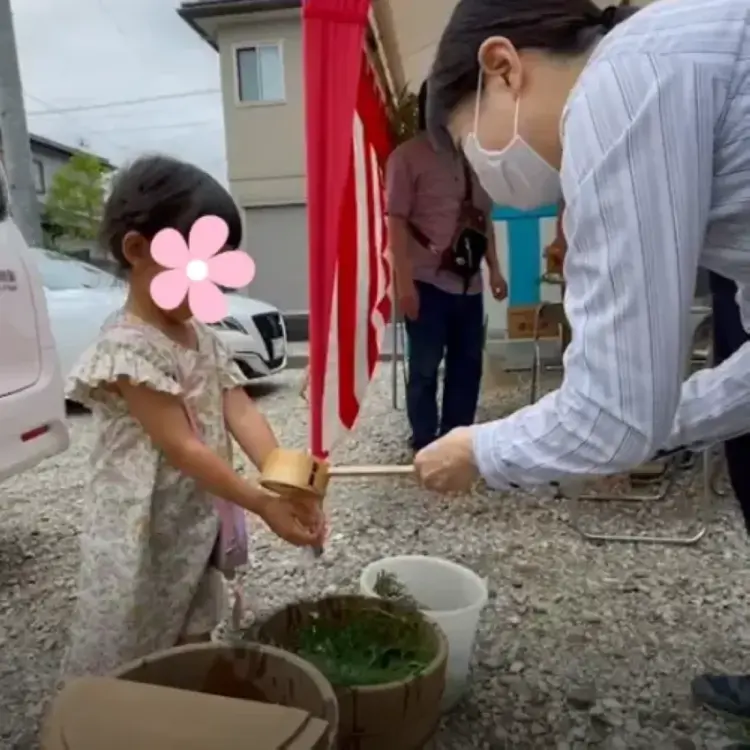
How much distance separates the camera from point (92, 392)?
140 cm

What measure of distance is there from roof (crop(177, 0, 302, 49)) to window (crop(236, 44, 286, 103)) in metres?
0.44

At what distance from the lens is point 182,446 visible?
133cm

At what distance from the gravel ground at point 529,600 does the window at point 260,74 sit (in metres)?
7.02

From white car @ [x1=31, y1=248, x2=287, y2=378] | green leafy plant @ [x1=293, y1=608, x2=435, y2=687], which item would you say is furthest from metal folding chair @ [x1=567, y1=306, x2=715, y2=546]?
white car @ [x1=31, y1=248, x2=287, y2=378]

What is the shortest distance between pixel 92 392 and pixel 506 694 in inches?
38.3

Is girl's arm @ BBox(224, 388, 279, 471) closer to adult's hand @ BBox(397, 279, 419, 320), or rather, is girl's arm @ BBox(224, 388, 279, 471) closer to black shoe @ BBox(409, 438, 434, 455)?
adult's hand @ BBox(397, 279, 419, 320)

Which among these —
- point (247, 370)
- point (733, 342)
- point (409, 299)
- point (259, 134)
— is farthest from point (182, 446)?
point (259, 134)

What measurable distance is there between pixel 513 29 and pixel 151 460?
2.87ft

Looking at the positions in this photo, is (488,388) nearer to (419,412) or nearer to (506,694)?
(419,412)

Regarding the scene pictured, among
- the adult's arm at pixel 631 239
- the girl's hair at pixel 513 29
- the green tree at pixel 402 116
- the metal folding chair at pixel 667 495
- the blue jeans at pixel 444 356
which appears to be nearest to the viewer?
the adult's arm at pixel 631 239

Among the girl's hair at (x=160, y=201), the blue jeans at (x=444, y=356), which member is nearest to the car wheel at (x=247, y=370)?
the blue jeans at (x=444, y=356)

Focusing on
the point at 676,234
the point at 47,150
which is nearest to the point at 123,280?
the point at 676,234

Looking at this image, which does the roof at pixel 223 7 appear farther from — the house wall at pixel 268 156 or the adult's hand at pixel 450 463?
the adult's hand at pixel 450 463

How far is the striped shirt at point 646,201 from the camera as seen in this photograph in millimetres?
777
